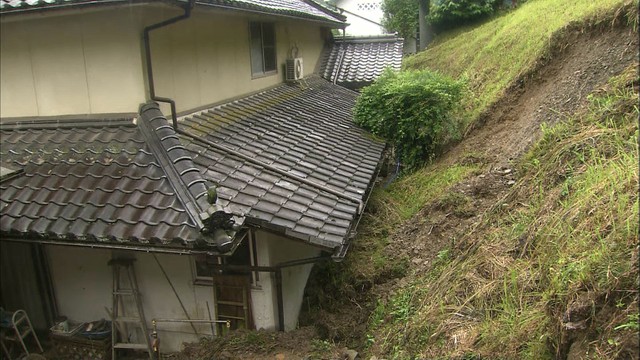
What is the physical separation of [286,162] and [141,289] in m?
3.05


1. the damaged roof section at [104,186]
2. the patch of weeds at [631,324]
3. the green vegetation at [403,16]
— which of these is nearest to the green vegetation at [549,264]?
the patch of weeds at [631,324]

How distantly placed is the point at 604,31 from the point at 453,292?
687 cm

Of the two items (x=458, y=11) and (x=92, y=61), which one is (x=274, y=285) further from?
(x=458, y=11)

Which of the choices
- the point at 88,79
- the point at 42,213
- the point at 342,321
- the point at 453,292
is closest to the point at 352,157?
the point at 342,321

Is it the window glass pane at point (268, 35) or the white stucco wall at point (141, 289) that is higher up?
the window glass pane at point (268, 35)

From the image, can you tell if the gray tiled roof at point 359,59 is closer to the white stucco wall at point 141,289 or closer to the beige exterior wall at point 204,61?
the beige exterior wall at point 204,61

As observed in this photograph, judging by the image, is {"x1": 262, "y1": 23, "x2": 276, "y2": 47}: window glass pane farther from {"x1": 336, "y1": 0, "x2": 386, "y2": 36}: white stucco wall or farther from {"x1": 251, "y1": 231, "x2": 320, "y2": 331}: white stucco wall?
{"x1": 336, "y1": 0, "x2": 386, "y2": 36}: white stucco wall

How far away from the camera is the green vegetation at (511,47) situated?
10.1 meters

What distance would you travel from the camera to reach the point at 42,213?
561 cm

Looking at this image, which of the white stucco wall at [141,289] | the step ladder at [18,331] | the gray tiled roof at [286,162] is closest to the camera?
the gray tiled roof at [286,162]

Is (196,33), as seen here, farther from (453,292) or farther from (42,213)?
(453,292)

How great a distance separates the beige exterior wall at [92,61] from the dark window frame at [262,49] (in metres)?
2.59

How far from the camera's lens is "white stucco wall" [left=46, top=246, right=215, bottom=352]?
266 inches

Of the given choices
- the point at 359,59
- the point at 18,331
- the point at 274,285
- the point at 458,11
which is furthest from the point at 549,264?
the point at 458,11
